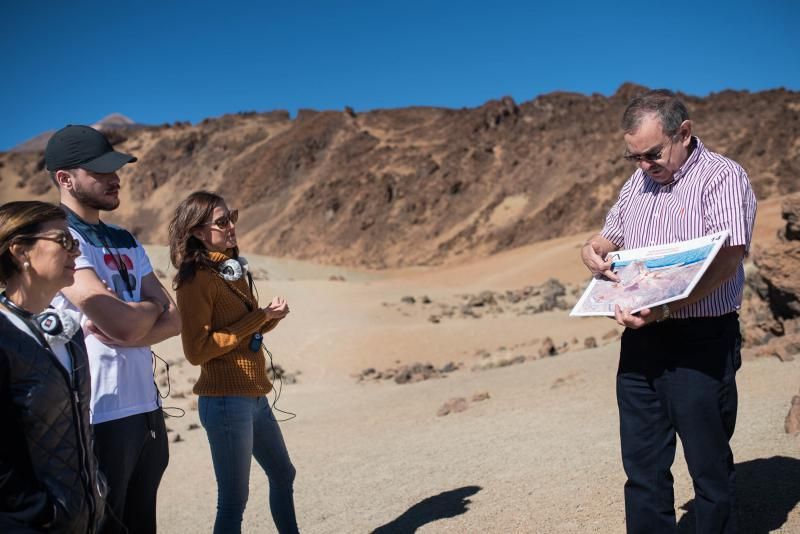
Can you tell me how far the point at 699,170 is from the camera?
293cm

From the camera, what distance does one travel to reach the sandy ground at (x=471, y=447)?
4.21 meters

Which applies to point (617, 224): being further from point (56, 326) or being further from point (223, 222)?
point (56, 326)

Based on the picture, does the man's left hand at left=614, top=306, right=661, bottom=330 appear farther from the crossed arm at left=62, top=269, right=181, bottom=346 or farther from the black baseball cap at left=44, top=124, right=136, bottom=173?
the black baseball cap at left=44, top=124, right=136, bottom=173

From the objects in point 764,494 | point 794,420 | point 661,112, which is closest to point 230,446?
point 661,112

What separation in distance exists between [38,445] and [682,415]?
2132 millimetres

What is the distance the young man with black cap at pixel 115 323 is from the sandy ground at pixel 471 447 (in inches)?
78.8

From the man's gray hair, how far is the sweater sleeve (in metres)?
1.81

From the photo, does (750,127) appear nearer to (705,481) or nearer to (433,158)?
(433,158)

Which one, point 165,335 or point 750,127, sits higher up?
point 750,127

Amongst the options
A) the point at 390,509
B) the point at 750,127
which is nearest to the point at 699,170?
the point at 390,509

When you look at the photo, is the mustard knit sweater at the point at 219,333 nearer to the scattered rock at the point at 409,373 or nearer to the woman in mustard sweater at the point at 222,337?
the woman in mustard sweater at the point at 222,337

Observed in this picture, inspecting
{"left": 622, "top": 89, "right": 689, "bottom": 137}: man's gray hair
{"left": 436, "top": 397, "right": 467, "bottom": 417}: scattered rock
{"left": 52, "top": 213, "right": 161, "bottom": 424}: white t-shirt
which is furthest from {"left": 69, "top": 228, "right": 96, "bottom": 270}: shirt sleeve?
{"left": 436, "top": 397, "right": 467, "bottom": 417}: scattered rock

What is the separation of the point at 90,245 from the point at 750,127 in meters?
33.9

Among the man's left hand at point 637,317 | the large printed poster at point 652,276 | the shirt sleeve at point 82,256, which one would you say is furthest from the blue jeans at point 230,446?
the man's left hand at point 637,317
